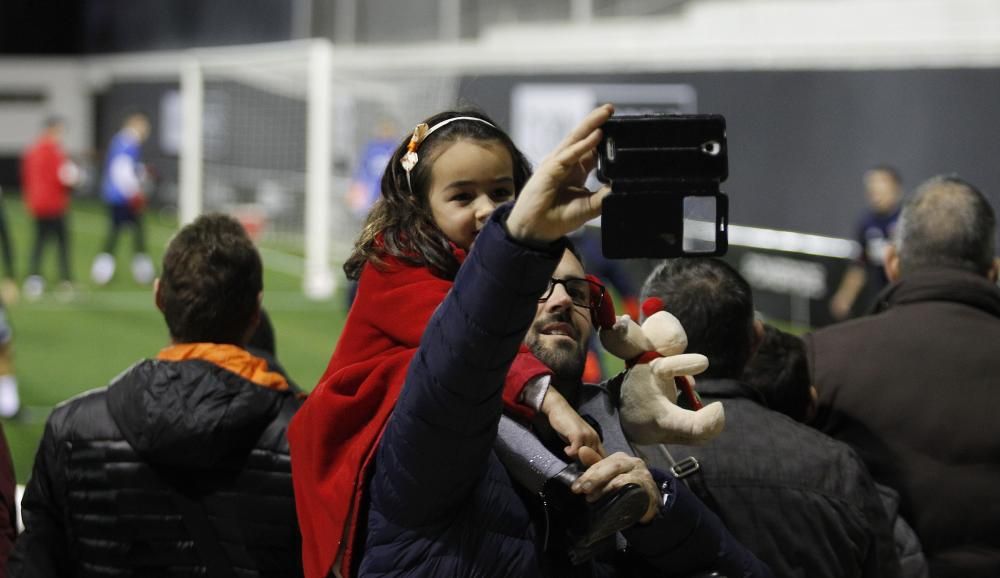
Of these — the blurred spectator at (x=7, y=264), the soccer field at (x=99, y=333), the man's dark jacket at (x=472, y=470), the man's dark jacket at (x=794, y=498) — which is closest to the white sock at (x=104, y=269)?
the soccer field at (x=99, y=333)

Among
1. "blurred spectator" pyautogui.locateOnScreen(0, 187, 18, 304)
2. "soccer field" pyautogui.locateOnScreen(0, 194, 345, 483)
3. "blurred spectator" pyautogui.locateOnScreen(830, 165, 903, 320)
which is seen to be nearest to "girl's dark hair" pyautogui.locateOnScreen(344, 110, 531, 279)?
"soccer field" pyautogui.locateOnScreen(0, 194, 345, 483)

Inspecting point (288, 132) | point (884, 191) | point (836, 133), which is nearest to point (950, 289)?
point (884, 191)

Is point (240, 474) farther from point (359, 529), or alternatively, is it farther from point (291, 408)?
point (359, 529)

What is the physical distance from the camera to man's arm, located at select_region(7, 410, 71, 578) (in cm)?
307

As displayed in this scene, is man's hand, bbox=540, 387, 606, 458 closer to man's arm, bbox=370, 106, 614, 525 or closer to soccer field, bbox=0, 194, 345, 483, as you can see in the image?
man's arm, bbox=370, 106, 614, 525

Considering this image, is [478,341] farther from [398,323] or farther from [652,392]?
[652,392]

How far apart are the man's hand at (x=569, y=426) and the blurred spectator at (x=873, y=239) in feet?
31.4

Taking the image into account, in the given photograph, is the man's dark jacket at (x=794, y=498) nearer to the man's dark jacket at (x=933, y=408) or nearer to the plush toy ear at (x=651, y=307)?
the plush toy ear at (x=651, y=307)

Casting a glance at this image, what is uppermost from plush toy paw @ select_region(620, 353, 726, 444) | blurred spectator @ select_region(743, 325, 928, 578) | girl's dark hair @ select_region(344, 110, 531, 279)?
girl's dark hair @ select_region(344, 110, 531, 279)

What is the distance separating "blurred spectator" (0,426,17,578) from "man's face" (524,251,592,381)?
5.31 feet

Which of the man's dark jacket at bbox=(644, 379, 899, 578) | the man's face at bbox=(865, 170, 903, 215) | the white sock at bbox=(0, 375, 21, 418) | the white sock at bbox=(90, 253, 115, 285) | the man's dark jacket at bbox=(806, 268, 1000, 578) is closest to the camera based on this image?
the man's dark jacket at bbox=(644, 379, 899, 578)

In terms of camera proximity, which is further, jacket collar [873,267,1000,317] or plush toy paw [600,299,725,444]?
jacket collar [873,267,1000,317]

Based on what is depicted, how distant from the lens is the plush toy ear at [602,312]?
231 cm

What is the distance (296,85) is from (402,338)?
16.7 metres
